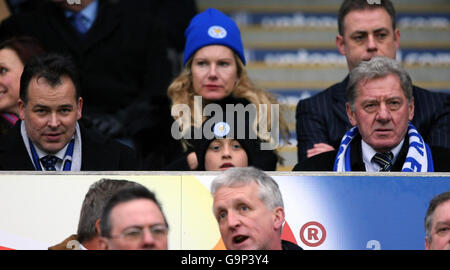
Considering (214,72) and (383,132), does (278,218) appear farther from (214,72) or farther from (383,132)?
(214,72)

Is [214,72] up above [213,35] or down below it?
below

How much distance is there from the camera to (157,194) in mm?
4375

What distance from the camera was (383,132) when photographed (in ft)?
16.5

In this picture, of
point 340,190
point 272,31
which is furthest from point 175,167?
point 272,31

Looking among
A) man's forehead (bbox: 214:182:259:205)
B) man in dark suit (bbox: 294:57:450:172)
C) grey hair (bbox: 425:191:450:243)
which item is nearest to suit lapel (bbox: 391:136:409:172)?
man in dark suit (bbox: 294:57:450:172)

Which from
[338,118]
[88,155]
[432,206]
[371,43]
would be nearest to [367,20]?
[371,43]

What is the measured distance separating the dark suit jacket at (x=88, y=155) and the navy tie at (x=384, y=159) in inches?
52.2

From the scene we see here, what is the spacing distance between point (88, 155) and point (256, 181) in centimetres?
123

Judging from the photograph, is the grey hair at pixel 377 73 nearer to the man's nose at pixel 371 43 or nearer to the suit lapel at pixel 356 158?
the suit lapel at pixel 356 158

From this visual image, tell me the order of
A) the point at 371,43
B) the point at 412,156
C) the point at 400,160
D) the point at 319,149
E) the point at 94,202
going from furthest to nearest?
the point at 371,43 → the point at 319,149 → the point at 400,160 → the point at 412,156 → the point at 94,202

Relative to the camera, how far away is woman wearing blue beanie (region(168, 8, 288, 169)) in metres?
6.09

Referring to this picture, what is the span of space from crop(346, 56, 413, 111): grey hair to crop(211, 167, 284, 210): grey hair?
99cm

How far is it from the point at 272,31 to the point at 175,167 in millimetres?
3700

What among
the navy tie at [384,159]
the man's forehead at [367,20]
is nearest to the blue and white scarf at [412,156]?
the navy tie at [384,159]
